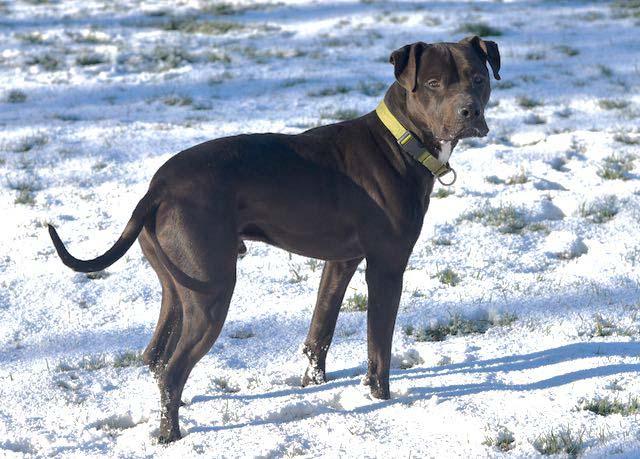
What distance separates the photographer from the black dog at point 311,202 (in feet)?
13.3

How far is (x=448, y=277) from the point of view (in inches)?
231

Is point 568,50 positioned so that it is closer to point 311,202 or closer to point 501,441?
point 311,202

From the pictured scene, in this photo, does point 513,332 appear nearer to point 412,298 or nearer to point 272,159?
point 412,298

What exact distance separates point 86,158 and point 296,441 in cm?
461

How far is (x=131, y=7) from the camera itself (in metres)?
14.2

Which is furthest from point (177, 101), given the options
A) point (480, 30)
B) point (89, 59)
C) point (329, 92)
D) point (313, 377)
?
point (313, 377)

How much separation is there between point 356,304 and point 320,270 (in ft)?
1.97

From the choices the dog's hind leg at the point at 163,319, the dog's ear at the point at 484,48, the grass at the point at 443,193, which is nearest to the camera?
the dog's hind leg at the point at 163,319

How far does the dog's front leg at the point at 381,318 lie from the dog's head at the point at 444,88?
675mm

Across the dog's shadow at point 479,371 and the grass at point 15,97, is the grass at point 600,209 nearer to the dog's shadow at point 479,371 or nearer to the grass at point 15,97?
the dog's shadow at point 479,371

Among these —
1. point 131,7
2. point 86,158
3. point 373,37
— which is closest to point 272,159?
point 86,158

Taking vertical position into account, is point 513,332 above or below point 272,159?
below

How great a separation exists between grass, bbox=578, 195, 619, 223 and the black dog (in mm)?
2390

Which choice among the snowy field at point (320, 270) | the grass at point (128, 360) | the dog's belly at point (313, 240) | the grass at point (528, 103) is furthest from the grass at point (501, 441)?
the grass at point (528, 103)
